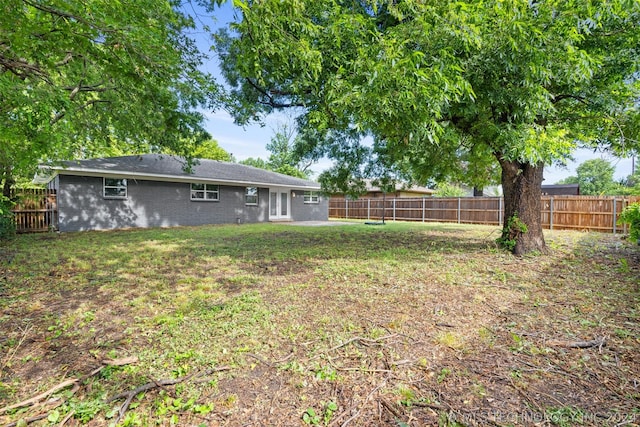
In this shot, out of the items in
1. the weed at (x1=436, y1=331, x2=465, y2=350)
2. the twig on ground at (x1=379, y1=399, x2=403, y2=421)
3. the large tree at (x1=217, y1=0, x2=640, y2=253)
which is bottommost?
the twig on ground at (x1=379, y1=399, x2=403, y2=421)

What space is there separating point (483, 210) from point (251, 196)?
13.5m

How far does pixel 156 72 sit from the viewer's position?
185 inches

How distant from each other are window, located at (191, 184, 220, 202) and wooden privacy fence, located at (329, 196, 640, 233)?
1100cm

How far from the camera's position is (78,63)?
18.0 feet

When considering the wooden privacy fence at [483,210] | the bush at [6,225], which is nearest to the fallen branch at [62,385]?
the bush at [6,225]

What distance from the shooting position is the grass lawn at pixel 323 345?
212 centimetres

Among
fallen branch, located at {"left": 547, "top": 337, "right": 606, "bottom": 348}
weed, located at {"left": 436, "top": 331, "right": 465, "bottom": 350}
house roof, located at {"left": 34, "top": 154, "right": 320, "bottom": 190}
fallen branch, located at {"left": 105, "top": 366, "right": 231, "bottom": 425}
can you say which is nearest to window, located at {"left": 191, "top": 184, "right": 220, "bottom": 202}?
house roof, located at {"left": 34, "top": 154, "right": 320, "bottom": 190}

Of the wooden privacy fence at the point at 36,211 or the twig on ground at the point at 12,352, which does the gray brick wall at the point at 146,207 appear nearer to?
the wooden privacy fence at the point at 36,211

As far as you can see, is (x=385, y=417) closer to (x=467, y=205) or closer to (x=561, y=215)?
(x=561, y=215)

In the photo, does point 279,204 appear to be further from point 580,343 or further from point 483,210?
point 580,343

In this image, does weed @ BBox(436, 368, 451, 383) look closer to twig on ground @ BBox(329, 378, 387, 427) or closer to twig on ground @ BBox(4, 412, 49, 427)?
twig on ground @ BBox(329, 378, 387, 427)

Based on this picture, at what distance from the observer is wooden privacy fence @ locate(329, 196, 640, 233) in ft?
42.1

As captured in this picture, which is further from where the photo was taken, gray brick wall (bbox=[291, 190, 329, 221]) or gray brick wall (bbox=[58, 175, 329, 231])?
gray brick wall (bbox=[291, 190, 329, 221])

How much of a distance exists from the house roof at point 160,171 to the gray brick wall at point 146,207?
55 cm
